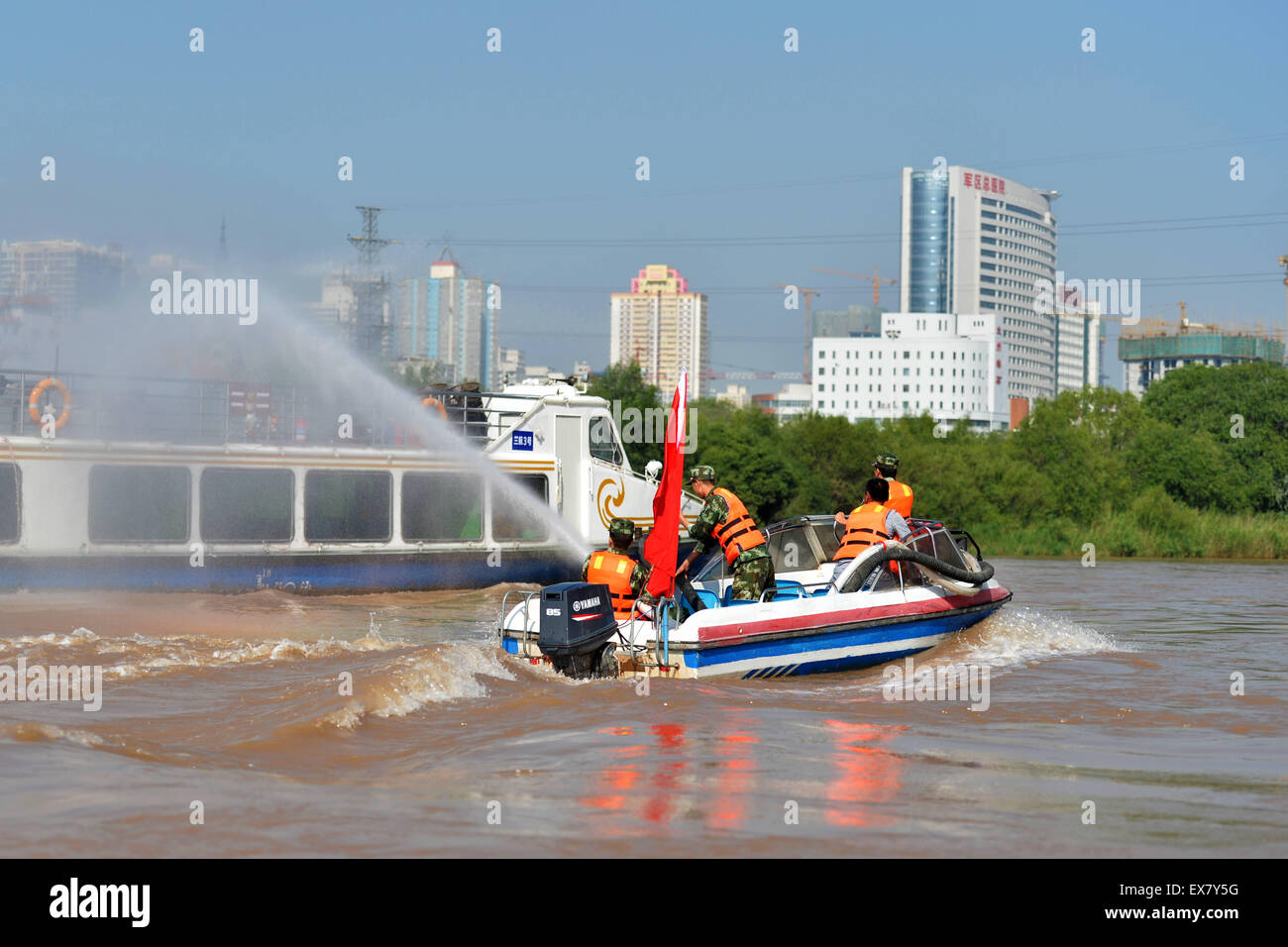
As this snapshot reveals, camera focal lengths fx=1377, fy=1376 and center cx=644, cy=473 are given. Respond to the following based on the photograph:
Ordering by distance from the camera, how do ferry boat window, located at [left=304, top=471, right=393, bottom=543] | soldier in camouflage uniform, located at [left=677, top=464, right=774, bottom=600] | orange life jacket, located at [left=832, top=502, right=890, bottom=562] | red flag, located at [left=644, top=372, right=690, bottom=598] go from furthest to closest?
ferry boat window, located at [left=304, top=471, right=393, bottom=543] → orange life jacket, located at [left=832, top=502, right=890, bottom=562] → soldier in camouflage uniform, located at [left=677, top=464, right=774, bottom=600] → red flag, located at [left=644, top=372, right=690, bottom=598]

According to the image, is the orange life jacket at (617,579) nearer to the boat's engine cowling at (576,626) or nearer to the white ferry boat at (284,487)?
the boat's engine cowling at (576,626)

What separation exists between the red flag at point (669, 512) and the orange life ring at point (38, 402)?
12370 mm

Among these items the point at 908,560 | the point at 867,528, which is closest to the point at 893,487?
the point at 867,528

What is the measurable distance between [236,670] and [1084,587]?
20438 millimetres

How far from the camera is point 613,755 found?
9.23 metres

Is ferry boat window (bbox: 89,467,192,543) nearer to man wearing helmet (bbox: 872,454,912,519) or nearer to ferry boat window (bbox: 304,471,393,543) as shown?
ferry boat window (bbox: 304,471,393,543)

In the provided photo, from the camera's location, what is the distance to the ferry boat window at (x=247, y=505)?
21281mm

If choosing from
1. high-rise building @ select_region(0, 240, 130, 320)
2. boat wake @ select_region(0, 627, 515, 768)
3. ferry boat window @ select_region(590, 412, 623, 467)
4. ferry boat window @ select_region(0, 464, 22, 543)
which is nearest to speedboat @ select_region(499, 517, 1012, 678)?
boat wake @ select_region(0, 627, 515, 768)

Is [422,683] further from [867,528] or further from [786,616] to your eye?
[867,528]

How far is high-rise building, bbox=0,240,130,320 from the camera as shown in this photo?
2486 centimetres

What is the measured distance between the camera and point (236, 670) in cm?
1305

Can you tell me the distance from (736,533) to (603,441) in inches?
487
